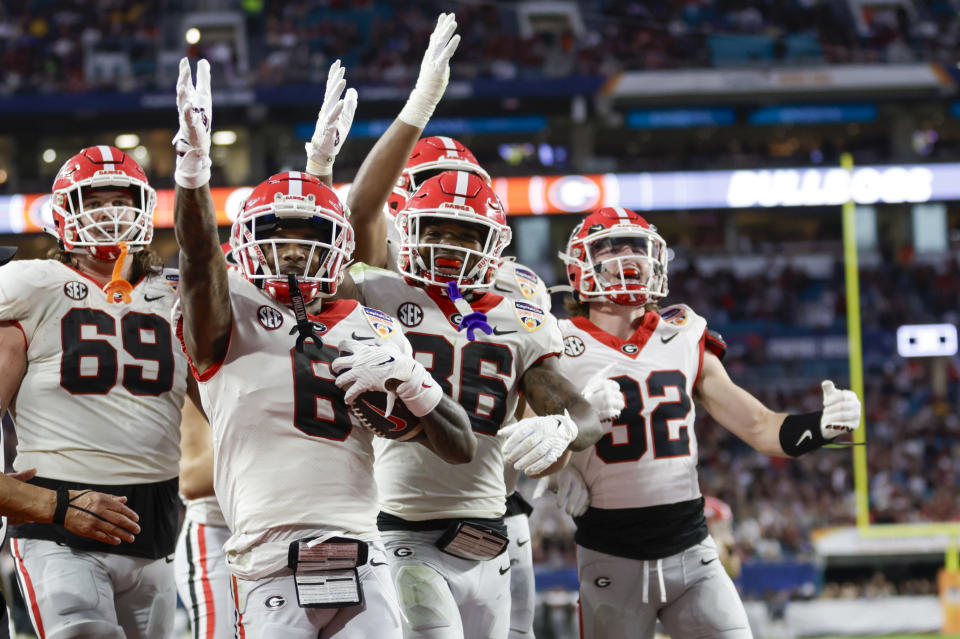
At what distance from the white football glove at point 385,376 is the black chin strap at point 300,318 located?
118 millimetres

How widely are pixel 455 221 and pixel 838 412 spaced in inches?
62.6

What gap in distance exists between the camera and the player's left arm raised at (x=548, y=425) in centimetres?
333

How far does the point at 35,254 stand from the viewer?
24.4 metres

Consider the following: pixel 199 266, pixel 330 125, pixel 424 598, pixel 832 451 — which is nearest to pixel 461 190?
pixel 330 125

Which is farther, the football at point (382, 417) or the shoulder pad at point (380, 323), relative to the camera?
the shoulder pad at point (380, 323)

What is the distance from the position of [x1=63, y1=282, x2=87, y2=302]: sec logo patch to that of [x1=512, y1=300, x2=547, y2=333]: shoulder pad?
5.05 ft

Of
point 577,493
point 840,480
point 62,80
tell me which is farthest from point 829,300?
point 577,493

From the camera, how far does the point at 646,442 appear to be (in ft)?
14.2

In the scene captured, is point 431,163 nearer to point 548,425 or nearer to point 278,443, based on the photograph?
point 548,425

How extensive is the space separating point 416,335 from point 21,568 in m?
1.56

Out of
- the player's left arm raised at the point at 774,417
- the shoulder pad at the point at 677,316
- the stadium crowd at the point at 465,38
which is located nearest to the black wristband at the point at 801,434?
the player's left arm raised at the point at 774,417

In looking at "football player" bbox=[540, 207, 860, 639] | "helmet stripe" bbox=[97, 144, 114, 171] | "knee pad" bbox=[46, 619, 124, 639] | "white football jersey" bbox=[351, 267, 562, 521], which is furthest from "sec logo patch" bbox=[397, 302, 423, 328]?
"knee pad" bbox=[46, 619, 124, 639]

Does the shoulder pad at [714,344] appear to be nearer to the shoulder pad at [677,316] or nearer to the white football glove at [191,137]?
the shoulder pad at [677,316]

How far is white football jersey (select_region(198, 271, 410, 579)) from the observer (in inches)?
123
